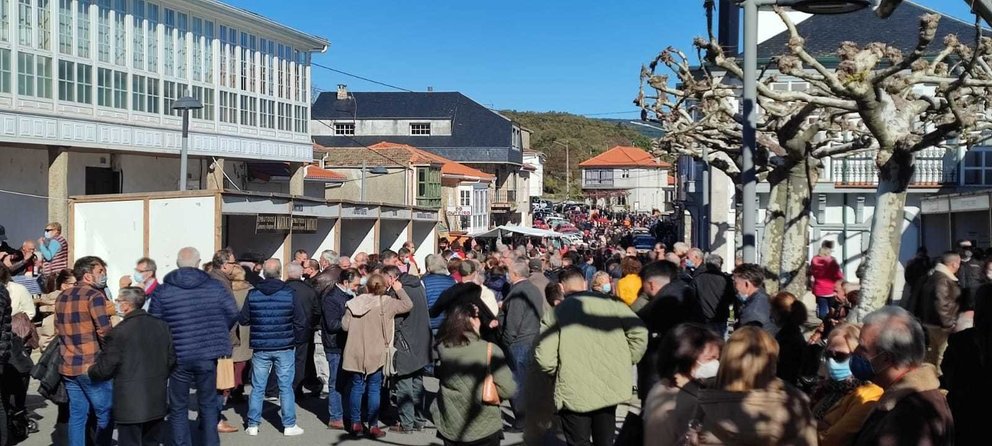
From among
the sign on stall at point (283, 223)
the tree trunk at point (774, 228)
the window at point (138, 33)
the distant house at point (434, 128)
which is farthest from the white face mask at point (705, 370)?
Answer: the distant house at point (434, 128)

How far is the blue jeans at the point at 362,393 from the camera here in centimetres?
1015

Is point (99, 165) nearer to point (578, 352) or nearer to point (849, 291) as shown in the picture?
point (849, 291)

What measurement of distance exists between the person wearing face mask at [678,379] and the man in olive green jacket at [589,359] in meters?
1.82

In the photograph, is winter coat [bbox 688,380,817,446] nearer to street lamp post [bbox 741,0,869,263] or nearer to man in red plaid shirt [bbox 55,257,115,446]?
man in red plaid shirt [bbox 55,257,115,446]

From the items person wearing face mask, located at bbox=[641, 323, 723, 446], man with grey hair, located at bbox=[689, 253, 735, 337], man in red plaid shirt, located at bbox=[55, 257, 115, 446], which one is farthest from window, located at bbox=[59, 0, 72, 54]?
person wearing face mask, located at bbox=[641, 323, 723, 446]

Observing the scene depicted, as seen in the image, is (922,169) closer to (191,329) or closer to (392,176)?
(191,329)

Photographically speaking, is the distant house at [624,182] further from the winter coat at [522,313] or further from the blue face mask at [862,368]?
the blue face mask at [862,368]

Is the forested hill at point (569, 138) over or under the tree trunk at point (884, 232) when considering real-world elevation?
over

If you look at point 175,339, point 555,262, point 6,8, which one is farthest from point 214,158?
point 175,339

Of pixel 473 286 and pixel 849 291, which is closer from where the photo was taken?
pixel 473 286

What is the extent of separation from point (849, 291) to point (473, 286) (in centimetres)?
497

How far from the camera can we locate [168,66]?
28234mm

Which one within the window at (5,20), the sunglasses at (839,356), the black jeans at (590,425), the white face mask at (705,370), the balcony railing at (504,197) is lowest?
the black jeans at (590,425)

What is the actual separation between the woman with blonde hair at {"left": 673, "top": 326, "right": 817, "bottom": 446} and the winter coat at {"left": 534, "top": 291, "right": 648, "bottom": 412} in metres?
2.65
